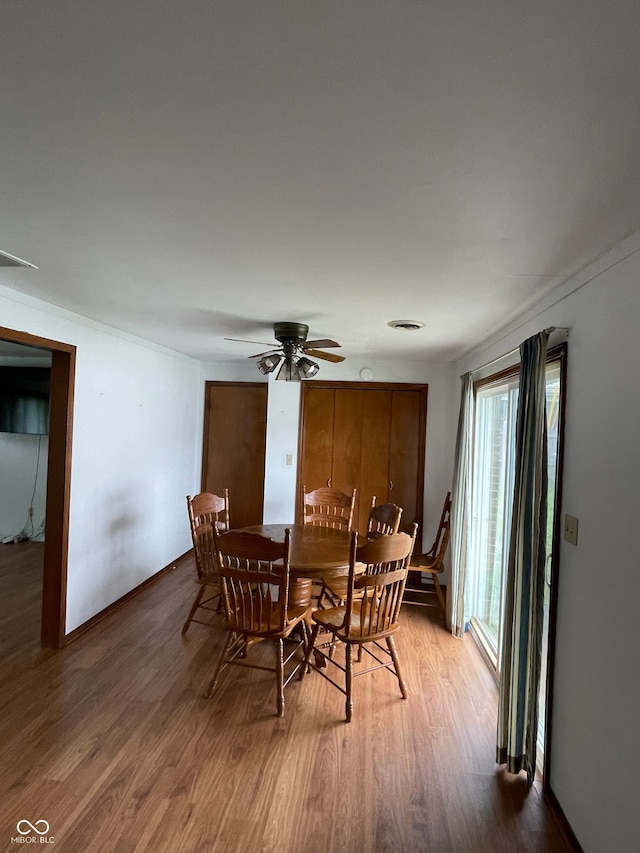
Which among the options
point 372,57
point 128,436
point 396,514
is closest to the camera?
point 372,57

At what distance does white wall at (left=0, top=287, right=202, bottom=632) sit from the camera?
3246 millimetres

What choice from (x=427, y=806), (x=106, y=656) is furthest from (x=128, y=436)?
(x=427, y=806)

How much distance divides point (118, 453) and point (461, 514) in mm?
2738

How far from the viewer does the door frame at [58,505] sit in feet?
10.3

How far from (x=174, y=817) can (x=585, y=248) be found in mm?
2634

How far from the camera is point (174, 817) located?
1.88 m

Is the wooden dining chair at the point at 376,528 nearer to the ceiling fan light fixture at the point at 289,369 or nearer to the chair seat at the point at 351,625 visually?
the chair seat at the point at 351,625

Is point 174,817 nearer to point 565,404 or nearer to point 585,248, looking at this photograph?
point 565,404

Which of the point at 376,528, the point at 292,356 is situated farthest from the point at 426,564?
the point at 292,356

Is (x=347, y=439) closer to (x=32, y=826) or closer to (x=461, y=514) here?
(x=461, y=514)

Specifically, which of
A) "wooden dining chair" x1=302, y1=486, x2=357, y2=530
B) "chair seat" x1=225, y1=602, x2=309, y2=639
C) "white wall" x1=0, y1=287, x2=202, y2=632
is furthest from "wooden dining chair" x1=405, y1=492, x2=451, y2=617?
"white wall" x1=0, y1=287, x2=202, y2=632

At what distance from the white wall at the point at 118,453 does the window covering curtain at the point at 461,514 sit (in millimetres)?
2675

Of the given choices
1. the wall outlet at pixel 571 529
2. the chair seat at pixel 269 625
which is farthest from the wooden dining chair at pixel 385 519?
the wall outlet at pixel 571 529

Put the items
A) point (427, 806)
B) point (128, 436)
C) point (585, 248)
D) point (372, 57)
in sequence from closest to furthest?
point (372, 57)
point (585, 248)
point (427, 806)
point (128, 436)
